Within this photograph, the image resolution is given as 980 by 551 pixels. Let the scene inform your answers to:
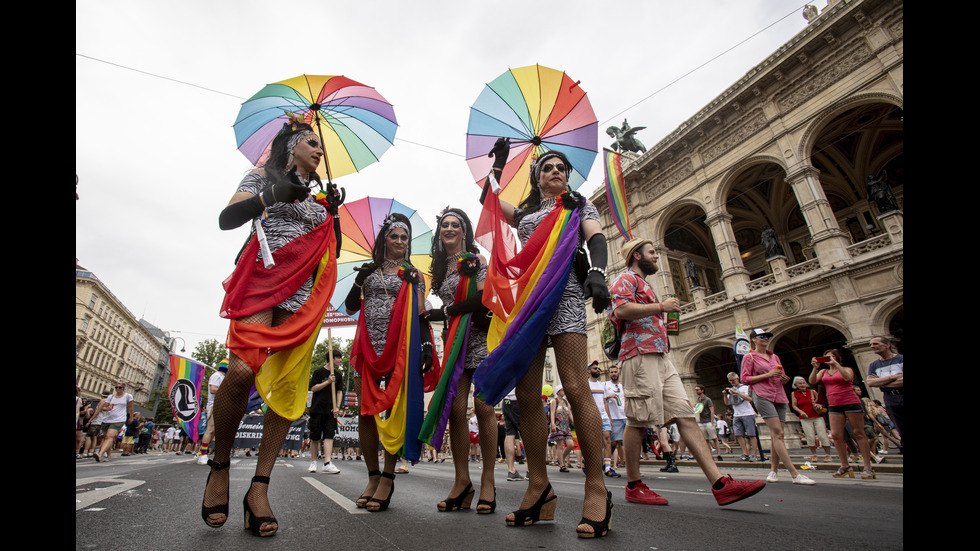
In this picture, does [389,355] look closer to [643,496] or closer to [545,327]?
[545,327]

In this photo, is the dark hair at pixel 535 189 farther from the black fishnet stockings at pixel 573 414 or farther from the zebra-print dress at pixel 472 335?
the black fishnet stockings at pixel 573 414

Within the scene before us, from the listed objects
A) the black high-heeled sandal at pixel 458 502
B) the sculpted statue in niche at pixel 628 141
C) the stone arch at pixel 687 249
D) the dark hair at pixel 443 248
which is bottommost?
the black high-heeled sandal at pixel 458 502

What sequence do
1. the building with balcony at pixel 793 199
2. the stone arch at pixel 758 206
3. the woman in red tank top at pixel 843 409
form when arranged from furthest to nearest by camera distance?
1. the stone arch at pixel 758 206
2. the building with balcony at pixel 793 199
3. the woman in red tank top at pixel 843 409

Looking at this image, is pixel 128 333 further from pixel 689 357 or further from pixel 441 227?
pixel 441 227

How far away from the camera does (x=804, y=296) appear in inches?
625

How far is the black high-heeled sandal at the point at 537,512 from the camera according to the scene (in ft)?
6.91

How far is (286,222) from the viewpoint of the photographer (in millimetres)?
2559

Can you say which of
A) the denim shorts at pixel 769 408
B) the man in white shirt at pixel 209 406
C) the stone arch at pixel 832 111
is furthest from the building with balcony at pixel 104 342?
the stone arch at pixel 832 111

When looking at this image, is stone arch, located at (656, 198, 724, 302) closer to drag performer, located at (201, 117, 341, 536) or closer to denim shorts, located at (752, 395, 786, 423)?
denim shorts, located at (752, 395, 786, 423)

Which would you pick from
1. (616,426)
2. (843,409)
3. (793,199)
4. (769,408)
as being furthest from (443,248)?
(793,199)

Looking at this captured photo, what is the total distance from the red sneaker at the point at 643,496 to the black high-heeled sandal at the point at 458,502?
4.20ft
